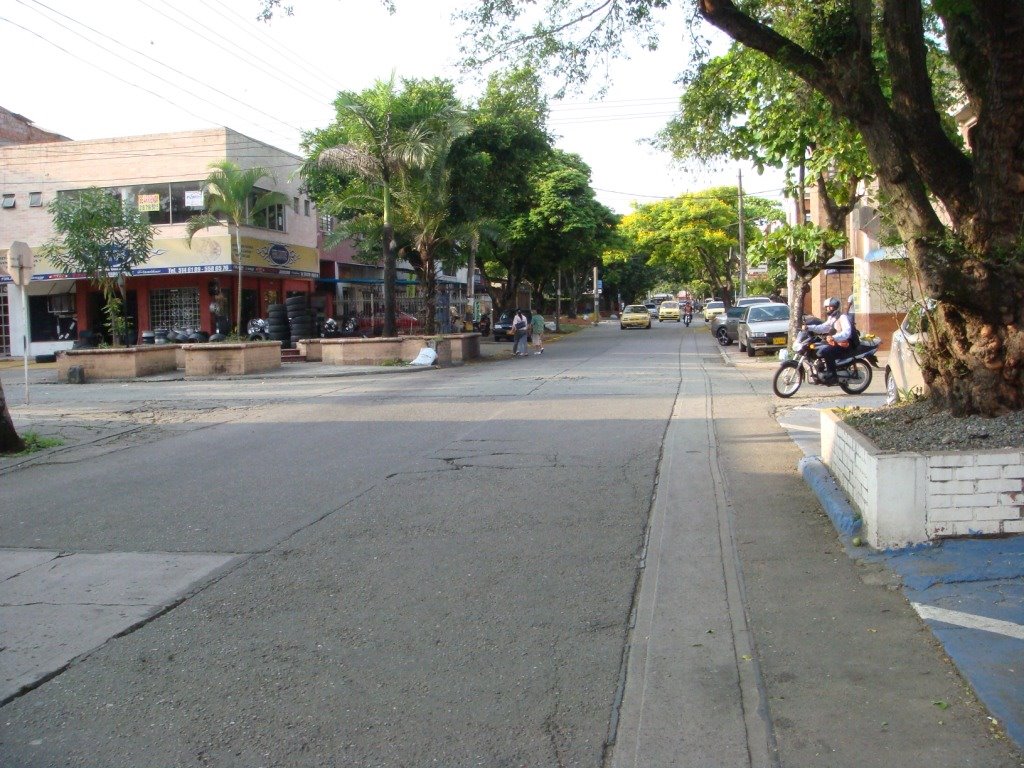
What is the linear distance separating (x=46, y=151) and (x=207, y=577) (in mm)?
33359

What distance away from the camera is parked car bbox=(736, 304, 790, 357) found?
28.0 meters

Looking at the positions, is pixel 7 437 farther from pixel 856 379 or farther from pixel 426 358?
pixel 426 358

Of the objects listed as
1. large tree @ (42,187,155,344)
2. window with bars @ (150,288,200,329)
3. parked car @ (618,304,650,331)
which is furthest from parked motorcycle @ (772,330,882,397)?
parked car @ (618,304,650,331)

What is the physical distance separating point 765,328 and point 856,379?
1198cm

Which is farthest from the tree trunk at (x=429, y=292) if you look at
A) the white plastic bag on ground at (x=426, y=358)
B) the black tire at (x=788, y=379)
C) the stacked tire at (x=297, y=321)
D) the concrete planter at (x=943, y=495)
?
the concrete planter at (x=943, y=495)

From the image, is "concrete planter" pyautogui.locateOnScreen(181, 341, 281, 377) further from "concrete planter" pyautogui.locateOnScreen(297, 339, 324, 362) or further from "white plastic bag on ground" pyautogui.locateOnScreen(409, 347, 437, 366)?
"concrete planter" pyautogui.locateOnScreen(297, 339, 324, 362)

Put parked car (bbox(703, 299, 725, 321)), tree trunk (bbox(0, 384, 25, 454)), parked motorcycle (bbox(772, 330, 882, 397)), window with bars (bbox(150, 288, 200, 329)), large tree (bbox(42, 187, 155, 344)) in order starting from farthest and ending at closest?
parked car (bbox(703, 299, 725, 321))
window with bars (bbox(150, 288, 200, 329))
large tree (bbox(42, 187, 155, 344))
parked motorcycle (bbox(772, 330, 882, 397))
tree trunk (bbox(0, 384, 25, 454))

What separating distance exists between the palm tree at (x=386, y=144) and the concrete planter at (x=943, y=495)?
21.5 m

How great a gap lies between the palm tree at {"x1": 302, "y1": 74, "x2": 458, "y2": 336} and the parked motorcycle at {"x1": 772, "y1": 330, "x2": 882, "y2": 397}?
13479 millimetres

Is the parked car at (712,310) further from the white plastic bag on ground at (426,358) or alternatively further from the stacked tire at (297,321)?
the white plastic bag on ground at (426,358)

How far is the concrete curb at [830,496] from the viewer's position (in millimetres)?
6828

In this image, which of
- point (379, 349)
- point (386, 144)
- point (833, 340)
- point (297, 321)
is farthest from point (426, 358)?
point (833, 340)

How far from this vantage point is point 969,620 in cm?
507

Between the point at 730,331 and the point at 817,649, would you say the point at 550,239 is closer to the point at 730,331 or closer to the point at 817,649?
the point at 730,331
